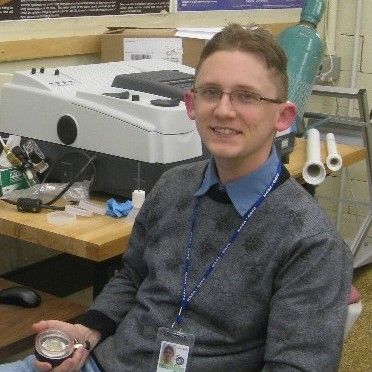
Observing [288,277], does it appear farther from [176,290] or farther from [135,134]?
[135,134]

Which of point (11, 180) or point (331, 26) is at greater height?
point (331, 26)

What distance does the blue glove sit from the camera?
1.76m

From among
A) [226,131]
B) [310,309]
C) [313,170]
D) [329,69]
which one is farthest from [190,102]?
[329,69]

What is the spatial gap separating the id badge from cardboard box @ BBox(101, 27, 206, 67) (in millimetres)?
1396

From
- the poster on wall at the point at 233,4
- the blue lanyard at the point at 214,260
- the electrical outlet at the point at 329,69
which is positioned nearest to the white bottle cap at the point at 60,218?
the blue lanyard at the point at 214,260

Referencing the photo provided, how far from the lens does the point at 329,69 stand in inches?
143

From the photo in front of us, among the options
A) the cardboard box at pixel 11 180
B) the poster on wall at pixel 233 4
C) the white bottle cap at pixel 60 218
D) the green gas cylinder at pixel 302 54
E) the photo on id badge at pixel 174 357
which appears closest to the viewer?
the photo on id badge at pixel 174 357

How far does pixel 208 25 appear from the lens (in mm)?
3145

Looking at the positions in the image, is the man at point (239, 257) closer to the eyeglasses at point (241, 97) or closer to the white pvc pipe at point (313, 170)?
the eyeglasses at point (241, 97)

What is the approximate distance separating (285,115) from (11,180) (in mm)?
889

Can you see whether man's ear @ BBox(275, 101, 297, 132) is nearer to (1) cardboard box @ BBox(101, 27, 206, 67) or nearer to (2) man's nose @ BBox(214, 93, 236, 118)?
(2) man's nose @ BBox(214, 93, 236, 118)

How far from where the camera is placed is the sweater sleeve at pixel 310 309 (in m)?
1.18

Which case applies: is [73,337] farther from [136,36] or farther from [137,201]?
[136,36]

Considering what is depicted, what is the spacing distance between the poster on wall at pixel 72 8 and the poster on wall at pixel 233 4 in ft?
0.43
